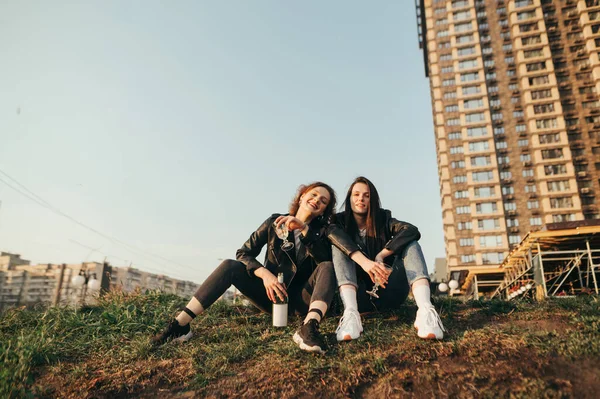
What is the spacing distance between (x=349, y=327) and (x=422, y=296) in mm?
628


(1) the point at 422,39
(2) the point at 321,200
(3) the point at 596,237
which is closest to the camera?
(2) the point at 321,200

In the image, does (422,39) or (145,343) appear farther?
(422,39)

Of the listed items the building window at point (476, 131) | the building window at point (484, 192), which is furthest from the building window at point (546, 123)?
the building window at point (484, 192)

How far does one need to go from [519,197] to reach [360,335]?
58643mm

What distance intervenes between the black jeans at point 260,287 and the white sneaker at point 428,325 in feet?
2.35

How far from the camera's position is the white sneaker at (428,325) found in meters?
3.04

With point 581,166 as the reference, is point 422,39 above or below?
above

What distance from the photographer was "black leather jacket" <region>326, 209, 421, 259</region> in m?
3.56

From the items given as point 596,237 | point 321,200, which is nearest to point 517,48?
point 596,237

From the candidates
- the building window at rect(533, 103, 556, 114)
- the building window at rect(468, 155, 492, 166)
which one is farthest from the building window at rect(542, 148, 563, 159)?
the building window at rect(468, 155, 492, 166)

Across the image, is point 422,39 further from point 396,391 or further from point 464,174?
point 396,391

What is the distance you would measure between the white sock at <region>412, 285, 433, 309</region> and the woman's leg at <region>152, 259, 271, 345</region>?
4.75 feet

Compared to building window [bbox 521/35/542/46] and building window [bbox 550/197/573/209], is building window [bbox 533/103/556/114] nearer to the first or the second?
building window [bbox 521/35/542/46]

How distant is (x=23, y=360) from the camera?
122 inches
